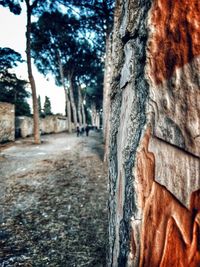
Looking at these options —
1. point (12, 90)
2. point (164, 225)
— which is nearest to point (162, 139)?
point (164, 225)

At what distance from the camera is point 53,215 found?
173 inches

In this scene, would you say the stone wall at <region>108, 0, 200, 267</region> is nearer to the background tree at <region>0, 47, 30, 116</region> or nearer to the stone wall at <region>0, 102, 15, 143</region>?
the stone wall at <region>0, 102, 15, 143</region>

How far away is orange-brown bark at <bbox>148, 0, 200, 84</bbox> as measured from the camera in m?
1.09

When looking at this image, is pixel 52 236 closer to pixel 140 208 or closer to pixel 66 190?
pixel 66 190

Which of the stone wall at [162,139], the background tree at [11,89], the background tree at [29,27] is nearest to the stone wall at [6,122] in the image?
the background tree at [29,27]

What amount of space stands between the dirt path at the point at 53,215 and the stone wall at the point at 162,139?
1.98 m

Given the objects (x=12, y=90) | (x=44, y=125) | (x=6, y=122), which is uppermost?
(x=12, y=90)

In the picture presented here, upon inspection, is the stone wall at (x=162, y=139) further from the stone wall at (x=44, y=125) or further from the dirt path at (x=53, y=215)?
the stone wall at (x=44, y=125)

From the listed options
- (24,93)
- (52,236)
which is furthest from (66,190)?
(24,93)

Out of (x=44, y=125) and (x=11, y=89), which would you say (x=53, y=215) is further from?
(x=11, y=89)

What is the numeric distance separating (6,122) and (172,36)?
1260cm

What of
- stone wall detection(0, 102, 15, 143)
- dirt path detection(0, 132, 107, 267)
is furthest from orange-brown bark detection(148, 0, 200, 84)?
stone wall detection(0, 102, 15, 143)

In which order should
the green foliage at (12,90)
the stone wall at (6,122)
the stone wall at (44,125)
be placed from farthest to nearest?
the green foliage at (12,90)
the stone wall at (44,125)
the stone wall at (6,122)

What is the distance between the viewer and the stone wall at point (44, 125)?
1578 centimetres
